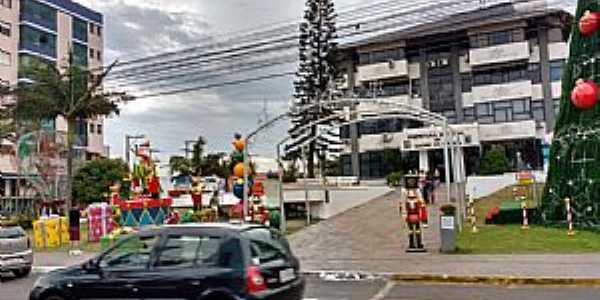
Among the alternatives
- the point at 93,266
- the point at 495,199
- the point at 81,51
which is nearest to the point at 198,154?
the point at 81,51

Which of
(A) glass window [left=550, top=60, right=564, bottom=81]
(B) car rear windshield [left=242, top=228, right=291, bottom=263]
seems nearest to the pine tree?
(A) glass window [left=550, top=60, right=564, bottom=81]

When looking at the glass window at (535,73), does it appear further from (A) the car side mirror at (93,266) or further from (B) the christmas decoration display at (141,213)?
(A) the car side mirror at (93,266)

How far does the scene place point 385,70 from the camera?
55.5 meters

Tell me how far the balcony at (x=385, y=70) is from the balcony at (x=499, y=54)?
617cm

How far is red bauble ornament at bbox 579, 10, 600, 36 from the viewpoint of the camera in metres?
20.7

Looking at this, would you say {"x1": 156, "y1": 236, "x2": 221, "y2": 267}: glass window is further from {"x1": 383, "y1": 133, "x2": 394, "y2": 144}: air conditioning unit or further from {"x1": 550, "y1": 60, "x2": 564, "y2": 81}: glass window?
{"x1": 383, "y1": 133, "x2": 394, "y2": 144}: air conditioning unit

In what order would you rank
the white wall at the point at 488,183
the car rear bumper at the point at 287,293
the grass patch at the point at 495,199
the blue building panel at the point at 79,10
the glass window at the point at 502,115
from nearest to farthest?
the car rear bumper at the point at 287,293
the grass patch at the point at 495,199
the white wall at the point at 488,183
the glass window at the point at 502,115
the blue building panel at the point at 79,10

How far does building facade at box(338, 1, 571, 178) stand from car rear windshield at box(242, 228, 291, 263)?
121 ft

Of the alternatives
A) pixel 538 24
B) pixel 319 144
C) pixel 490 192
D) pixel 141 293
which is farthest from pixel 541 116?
pixel 141 293

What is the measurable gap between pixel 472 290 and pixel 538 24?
138 ft

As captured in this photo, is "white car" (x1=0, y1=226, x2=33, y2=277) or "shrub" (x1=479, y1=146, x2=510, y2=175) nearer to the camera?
"white car" (x1=0, y1=226, x2=33, y2=277)

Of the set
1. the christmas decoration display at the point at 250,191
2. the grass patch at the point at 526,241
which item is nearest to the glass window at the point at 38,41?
the christmas decoration display at the point at 250,191

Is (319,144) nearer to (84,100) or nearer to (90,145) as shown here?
(84,100)

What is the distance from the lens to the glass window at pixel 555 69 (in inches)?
1928
